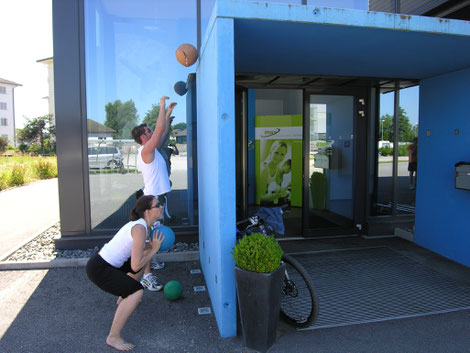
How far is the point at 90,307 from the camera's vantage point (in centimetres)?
360

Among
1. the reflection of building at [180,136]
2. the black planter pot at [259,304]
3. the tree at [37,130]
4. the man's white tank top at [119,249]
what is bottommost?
the black planter pot at [259,304]

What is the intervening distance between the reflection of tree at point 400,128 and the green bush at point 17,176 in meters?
13.4

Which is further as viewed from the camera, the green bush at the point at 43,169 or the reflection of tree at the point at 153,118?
the green bush at the point at 43,169

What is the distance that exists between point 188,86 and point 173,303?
350 cm

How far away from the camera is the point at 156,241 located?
123 inches

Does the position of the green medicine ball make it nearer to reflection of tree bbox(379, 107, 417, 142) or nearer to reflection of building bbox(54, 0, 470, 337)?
reflection of building bbox(54, 0, 470, 337)

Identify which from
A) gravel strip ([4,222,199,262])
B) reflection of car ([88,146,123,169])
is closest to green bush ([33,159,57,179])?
gravel strip ([4,222,199,262])

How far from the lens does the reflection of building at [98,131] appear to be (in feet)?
17.7

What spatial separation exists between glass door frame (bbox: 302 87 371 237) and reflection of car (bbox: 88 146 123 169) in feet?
10.2

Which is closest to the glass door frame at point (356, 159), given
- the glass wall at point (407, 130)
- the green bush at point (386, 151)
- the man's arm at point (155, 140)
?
the green bush at point (386, 151)

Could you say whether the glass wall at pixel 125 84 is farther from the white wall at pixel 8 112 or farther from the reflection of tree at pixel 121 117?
the white wall at pixel 8 112

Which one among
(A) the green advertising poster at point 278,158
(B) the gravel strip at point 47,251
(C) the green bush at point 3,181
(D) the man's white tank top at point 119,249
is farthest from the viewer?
(C) the green bush at point 3,181

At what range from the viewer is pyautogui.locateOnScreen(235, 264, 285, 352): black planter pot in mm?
2568

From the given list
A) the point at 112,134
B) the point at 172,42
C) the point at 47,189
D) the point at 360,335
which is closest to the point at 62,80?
the point at 112,134
